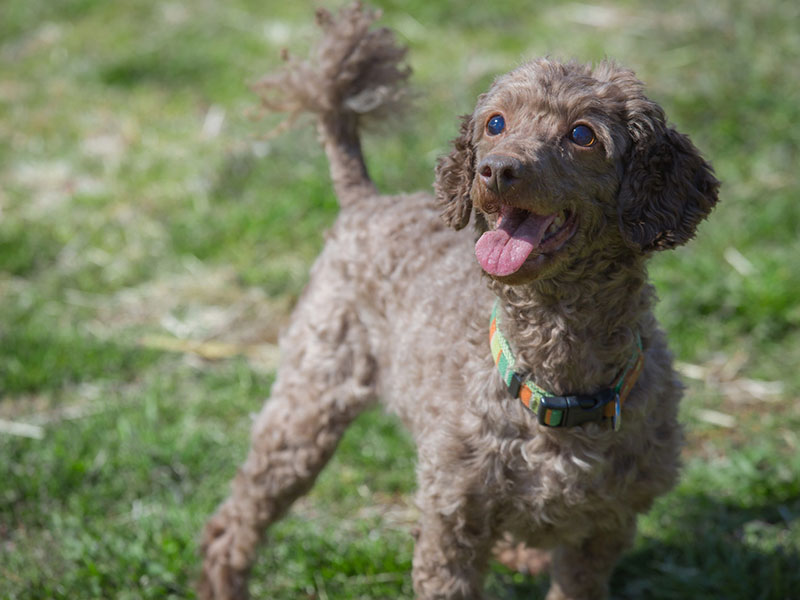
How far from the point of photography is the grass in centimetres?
367

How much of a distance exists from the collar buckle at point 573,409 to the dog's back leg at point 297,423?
960mm

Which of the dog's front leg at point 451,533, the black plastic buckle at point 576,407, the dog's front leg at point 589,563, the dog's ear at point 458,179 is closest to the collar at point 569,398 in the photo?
the black plastic buckle at point 576,407

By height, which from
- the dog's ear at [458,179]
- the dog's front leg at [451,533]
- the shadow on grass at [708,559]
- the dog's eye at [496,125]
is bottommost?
the shadow on grass at [708,559]

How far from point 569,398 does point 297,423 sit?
1.22 m

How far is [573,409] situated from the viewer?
2.62 metres

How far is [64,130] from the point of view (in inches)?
290

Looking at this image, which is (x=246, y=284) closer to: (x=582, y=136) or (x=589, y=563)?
(x=589, y=563)

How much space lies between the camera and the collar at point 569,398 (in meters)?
2.62

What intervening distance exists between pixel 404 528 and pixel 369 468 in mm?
405

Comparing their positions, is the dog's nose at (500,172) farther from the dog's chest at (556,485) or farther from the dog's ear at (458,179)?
the dog's chest at (556,485)

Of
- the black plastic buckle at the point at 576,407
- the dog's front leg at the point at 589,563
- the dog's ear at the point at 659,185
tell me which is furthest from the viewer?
the dog's front leg at the point at 589,563

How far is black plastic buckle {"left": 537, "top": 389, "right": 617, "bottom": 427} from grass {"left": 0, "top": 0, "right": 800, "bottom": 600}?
114cm

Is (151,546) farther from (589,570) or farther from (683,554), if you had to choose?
(683,554)

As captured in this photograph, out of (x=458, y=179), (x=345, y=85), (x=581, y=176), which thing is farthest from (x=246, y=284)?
(x=581, y=176)
